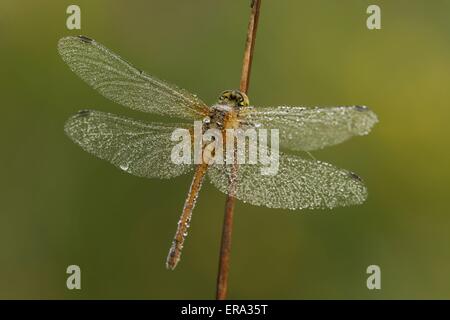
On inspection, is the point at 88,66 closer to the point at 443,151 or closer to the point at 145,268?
the point at 145,268

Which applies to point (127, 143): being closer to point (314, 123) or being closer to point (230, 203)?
point (230, 203)

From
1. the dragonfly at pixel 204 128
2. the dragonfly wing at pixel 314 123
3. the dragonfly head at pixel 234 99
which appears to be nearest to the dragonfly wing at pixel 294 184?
the dragonfly at pixel 204 128

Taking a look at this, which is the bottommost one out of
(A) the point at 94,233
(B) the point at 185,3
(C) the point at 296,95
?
(A) the point at 94,233

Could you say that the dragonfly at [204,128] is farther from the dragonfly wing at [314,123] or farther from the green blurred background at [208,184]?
the green blurred background at [208,184]

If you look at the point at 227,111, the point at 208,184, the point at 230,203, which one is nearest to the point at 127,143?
the point at 227,111

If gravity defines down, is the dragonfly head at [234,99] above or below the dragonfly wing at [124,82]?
below

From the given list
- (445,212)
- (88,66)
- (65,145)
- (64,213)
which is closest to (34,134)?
(65,145)
